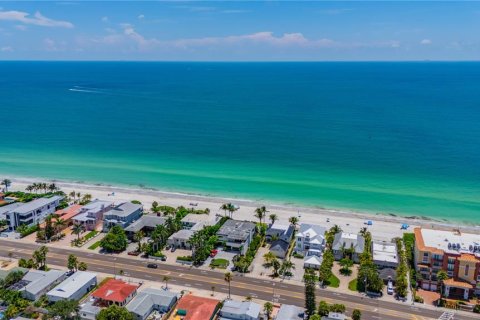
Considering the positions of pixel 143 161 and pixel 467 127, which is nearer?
pixel 143 161

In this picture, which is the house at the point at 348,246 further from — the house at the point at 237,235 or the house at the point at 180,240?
the house at the point at 180,240

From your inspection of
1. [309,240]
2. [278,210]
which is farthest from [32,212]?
[309,240]

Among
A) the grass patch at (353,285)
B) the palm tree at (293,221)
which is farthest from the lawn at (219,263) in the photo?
the grass patch at (353,285)

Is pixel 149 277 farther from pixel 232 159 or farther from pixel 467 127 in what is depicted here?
pixel 467 127

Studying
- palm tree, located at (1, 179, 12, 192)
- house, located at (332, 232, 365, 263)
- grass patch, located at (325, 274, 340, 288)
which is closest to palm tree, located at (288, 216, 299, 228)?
house, located at (332, 232, 365, 263)

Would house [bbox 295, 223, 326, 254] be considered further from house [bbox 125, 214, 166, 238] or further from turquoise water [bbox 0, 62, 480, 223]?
house [bbox 125, 214, 166, 238]

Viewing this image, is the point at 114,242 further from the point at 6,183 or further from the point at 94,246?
the point at 6,183

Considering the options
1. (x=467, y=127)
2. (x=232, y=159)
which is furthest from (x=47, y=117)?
(x=467, y=127)
